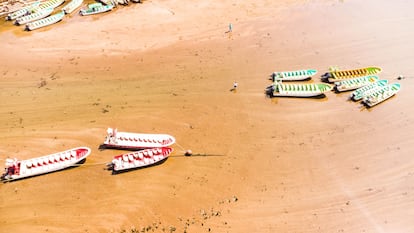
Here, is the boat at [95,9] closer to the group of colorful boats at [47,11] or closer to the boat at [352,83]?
the group of colorful boats at [47,11]

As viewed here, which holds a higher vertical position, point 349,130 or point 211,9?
point 211,9

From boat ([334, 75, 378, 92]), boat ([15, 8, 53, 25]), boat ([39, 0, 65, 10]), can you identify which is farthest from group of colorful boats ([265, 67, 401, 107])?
boat ([39, 0, 65, 10])

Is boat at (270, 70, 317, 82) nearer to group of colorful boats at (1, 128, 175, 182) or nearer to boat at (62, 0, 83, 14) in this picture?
group of colorful boats at (1, 128, 175, 182)

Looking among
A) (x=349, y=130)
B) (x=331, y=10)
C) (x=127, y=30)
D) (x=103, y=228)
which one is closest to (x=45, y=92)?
(x=127, y=30)

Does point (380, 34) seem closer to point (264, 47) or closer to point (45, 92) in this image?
point (264, 47)

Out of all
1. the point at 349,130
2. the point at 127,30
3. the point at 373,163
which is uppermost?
the point at 127,30

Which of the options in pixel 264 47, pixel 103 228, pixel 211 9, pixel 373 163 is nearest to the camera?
pixel 103 228

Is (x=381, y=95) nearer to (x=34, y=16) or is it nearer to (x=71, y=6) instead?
(x=71, y=6)

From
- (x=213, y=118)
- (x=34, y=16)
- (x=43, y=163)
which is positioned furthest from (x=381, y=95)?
(x=34, y=16)
